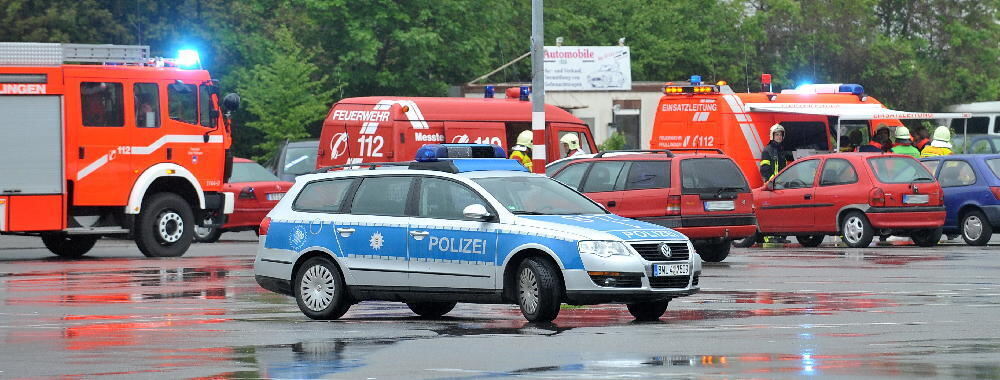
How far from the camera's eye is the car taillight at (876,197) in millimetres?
26661

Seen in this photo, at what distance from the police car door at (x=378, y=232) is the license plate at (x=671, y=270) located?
2099mm

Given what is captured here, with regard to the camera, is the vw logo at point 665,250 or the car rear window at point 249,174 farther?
the car rear window at point 249,174

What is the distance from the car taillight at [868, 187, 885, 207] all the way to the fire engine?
29.1ft

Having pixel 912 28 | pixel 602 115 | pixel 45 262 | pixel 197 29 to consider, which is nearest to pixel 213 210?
pixel 45 262

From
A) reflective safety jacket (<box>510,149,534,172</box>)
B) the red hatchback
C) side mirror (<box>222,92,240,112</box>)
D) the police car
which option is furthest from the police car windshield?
side mirror (<box>222,92,240,112</box>)

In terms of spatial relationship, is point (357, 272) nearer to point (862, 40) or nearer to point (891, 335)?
point (891, 335)

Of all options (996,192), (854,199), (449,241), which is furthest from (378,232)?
(996,192)

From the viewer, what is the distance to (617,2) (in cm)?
7712

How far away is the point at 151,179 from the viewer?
26.4 m

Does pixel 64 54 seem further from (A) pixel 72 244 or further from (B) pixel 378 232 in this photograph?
(B) pixel 378 232

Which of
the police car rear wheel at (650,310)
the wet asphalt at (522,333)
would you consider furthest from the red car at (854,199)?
the police car rear wheel at (650,310)

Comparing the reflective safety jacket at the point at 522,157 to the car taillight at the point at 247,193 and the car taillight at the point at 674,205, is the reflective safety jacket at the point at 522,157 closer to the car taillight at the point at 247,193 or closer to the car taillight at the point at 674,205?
the car taillight at the point at 674,205

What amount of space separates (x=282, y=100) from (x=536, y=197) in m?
39.6

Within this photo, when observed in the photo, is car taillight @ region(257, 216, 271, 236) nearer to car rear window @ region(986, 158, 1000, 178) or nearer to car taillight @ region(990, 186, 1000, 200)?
car taillight @ region(990, 186, 1000, 200)
